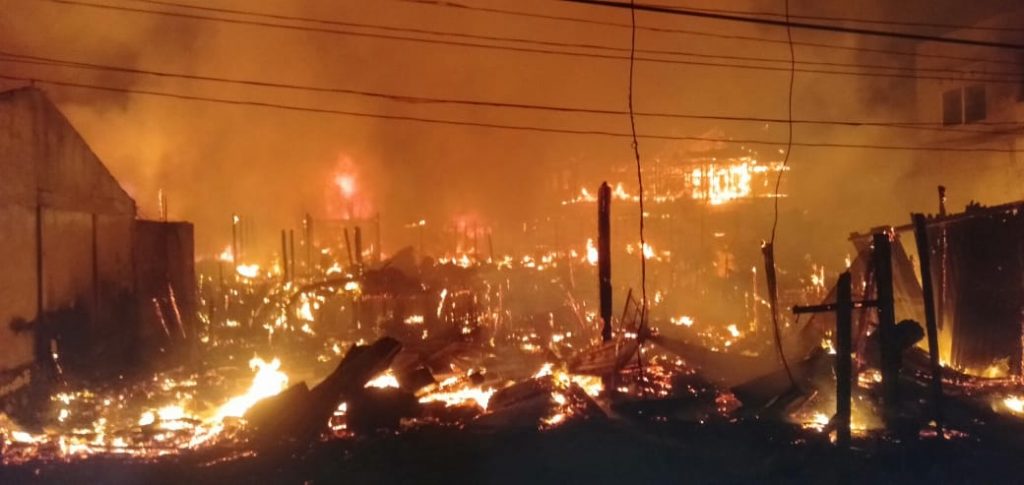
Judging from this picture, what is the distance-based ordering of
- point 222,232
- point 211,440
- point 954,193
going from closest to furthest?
1. point 211,440
2. point 954,193
3. point 222,232

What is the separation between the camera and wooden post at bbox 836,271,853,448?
7.81 metres

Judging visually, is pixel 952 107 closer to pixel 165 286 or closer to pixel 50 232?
pixel 165 286

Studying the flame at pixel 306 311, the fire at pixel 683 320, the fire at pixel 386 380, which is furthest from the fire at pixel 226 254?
the fire at pixel 386 380

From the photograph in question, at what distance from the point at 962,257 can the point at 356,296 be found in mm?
14465

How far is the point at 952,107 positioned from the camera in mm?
23891

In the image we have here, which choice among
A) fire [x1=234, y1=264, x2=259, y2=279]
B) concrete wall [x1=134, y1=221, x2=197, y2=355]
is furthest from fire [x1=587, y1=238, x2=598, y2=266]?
concrete wall [x1=134, y1=221, x2=197, y2=355]

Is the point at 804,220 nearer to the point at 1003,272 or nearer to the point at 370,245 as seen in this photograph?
the point at 1003,272

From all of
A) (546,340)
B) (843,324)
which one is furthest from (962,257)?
(546,340)

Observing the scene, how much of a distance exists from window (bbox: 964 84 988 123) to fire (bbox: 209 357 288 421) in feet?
75.7

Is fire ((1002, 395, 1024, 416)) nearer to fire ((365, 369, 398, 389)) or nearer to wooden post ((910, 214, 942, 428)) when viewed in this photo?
wooden post ((910, 214, 942, 428))

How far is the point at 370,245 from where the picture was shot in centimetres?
3591

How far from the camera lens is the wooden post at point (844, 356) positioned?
7.81 m

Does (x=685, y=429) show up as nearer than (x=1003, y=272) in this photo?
Yes

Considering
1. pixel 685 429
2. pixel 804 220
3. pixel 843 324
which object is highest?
pixel 804 220
